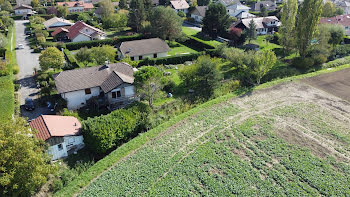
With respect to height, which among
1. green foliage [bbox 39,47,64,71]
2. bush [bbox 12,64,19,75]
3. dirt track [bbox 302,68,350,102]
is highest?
green foliage [bbox 39,47,64,71]

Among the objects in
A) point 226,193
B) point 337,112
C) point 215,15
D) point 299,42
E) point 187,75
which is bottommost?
point 226,193

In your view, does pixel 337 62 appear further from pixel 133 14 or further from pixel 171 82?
pixel 133 14

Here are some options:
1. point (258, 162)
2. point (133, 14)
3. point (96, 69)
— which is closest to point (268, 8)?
point (133, 14)

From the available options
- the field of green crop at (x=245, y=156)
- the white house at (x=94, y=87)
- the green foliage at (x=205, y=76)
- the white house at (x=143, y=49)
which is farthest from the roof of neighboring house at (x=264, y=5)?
the white house at (x=94, y=87)

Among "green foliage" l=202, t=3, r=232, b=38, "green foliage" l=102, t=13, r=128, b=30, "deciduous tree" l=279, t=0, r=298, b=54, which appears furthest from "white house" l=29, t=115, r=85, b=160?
"green foliage" l=102, t=13, r=128, b=30

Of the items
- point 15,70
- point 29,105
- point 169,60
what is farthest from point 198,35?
point 29,105

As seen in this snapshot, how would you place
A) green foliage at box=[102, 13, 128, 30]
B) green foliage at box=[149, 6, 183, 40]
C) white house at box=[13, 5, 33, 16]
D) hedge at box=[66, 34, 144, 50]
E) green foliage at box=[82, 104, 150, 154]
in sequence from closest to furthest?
1. green foliage at box=[82, 104, 150, 154]
2. hedge at box=[66, 34, 144, 50]
3. green foliage at box=[149, 6, 183, 40]
4. green foliage at box=[102, 13, 128, 30]
5. white house at box=[13, 5, 33, 16]

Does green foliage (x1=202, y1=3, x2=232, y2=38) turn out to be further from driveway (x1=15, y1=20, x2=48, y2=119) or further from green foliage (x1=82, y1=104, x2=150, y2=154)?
green foliage (x1=82, y1=104, x2=150, y2=154)

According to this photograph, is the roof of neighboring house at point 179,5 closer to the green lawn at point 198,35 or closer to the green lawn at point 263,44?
the green lawn at point 198,35
